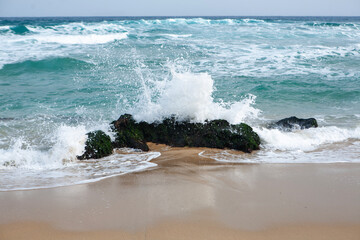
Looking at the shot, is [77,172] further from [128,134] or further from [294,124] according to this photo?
[294,124]

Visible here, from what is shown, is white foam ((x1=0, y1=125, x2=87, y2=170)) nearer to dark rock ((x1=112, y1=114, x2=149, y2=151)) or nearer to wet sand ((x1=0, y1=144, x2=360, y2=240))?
dark rock ((x1=112, y1=114, x2=149, y2=151))

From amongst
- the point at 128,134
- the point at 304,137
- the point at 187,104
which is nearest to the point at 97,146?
the point at 128,134

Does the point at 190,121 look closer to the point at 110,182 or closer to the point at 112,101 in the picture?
the point at 110,182

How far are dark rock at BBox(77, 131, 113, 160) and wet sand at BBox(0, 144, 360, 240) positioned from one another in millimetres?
1049

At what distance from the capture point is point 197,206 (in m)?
3.85

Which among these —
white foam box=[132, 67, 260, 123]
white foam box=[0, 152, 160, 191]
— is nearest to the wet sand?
white foam box=[0, 152, 160, 191]

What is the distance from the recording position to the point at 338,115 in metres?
8.39

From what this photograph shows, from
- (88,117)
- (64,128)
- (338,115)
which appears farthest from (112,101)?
(338,115)

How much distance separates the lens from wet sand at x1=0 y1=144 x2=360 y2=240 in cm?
342

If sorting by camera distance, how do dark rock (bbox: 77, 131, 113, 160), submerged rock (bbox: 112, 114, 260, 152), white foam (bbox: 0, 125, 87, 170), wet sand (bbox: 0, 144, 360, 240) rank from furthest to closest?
1. submerged rock (bbox: 112, 114, 260, 152)
2. dark rock (bbox: 77, 131, 113, 160)
3. white foam (bbox: 0, 125, 87, 170)
4. wet sand (bbox: 0, 144, 360, 240)

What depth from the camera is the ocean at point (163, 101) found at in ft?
17.8

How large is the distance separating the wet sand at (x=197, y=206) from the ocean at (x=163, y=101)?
476 mm

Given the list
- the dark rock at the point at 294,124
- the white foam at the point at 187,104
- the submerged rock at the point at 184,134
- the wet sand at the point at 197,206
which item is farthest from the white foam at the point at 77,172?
the dark rock at the point at 294,124

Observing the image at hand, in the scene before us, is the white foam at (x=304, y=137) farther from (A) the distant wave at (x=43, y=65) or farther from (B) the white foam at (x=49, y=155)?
(A) the distant wave at (x=43, y=65)
